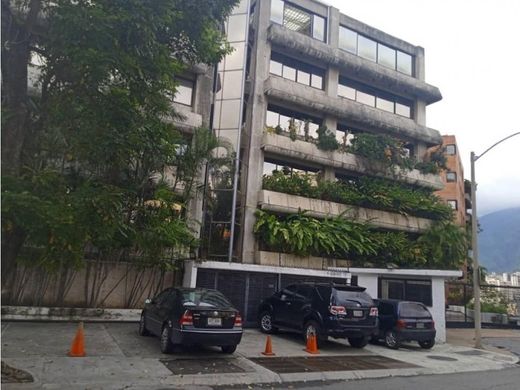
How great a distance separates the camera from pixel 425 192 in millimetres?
27984

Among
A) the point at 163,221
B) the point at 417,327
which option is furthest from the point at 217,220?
the point at 417,327

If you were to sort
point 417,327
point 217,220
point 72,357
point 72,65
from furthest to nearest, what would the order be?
point 217,220, point 417,327, point 72,357, point 72,65

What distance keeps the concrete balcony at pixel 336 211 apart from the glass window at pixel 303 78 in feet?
22.3

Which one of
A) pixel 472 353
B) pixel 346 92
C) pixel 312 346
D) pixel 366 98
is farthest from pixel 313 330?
pixel 366 98

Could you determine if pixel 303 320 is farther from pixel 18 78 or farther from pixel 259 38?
pixel 259 38

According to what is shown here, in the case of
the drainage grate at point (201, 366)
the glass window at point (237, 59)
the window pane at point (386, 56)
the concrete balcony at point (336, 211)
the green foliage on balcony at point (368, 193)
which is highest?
the window pane at point (386, 56)

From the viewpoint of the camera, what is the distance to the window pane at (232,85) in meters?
22.4

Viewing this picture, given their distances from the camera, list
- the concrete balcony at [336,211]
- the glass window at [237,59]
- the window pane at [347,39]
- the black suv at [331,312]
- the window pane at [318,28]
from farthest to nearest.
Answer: the window pane at [347,39]
the window pane at [318,28]
the glass window at [237,59]
the concrete balcony at [336,211]
the black suv at [331,312]

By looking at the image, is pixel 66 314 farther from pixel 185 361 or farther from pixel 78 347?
pixel 185 361

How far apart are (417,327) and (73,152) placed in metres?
11.6

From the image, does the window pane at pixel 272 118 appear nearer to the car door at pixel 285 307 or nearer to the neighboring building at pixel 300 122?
the neighboring building at pixel 300 122

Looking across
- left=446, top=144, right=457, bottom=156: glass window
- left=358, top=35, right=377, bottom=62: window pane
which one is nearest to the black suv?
left=358, top=35, right=377, bottom=62: window pane

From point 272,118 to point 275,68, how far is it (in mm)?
2771

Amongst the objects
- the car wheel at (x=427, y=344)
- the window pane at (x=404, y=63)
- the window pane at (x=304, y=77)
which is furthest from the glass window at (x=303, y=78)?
the car wheel at (x=427, y=344)
